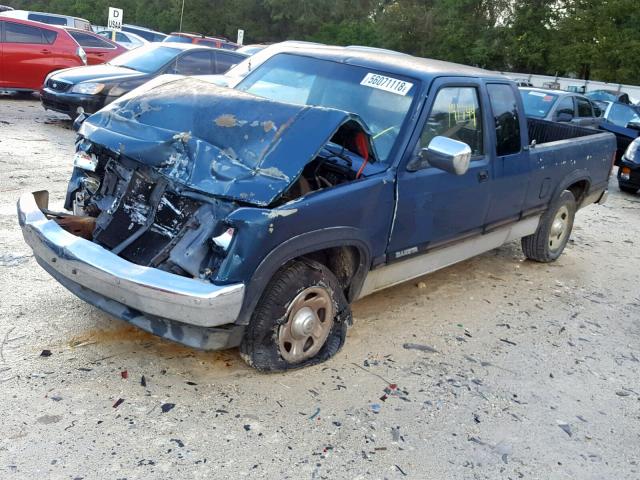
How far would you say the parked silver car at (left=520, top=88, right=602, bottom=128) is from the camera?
36.5ft

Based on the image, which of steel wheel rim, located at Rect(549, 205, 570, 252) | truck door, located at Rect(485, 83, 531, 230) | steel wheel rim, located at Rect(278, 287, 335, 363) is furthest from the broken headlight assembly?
steel wheel rim, located at Rect(278, 287, 335, 363)

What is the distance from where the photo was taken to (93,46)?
52.4 ft

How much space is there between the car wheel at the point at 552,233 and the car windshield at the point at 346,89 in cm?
270

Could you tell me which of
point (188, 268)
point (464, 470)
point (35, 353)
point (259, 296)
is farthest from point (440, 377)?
point (35, 353)

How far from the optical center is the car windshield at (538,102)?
11.1 meters

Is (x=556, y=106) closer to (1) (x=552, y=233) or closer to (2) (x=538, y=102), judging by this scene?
(2) (x=538, y=102)

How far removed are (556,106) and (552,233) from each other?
5.39 metres

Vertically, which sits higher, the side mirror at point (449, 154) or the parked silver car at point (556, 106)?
the parked silver car at point (556, 106)

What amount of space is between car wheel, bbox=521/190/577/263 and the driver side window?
5.91ft

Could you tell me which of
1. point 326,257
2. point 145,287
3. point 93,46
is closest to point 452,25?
point 93,46

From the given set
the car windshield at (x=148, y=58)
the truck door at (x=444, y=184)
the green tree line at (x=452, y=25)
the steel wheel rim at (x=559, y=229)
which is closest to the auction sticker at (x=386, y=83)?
the truck door at (x=444, y=184)

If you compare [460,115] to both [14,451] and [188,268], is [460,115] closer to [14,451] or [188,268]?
[188,268]

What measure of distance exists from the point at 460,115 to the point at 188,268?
2489 mm

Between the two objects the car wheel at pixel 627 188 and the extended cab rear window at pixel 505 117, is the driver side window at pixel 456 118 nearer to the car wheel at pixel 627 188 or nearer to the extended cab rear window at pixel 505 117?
the extended cab rear window at pixel 505 117
